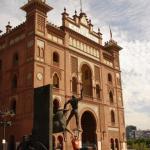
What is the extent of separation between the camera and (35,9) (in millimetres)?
31031

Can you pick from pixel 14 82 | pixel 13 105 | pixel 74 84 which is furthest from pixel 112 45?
pixel 13 105

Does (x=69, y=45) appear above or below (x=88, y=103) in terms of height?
above

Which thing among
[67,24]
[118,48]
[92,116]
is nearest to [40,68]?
[67,24]

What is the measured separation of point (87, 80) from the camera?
37.5m

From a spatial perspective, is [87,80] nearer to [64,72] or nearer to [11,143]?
[64,72]

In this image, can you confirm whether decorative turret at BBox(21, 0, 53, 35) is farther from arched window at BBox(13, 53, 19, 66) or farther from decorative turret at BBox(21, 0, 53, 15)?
arched window at BBox(13, 53, 19, 66)

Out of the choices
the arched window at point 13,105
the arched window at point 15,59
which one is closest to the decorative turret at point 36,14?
the arched window at point 15,59

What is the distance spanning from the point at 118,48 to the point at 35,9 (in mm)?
15321

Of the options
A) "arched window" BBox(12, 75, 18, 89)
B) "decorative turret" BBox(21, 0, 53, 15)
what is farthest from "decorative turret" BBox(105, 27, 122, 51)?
"arched window" BBox(12, 75, 18, 89)

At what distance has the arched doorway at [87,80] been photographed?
121ft

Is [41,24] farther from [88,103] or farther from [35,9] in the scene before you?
[88,103]

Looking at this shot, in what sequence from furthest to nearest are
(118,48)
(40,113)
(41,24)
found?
(118,48)
(41,24)
(40,113)

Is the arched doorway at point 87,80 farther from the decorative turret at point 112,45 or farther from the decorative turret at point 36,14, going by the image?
the decorative turret at point 36,14

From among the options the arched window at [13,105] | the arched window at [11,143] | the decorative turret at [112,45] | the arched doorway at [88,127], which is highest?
the decorative turret at [112,45]
